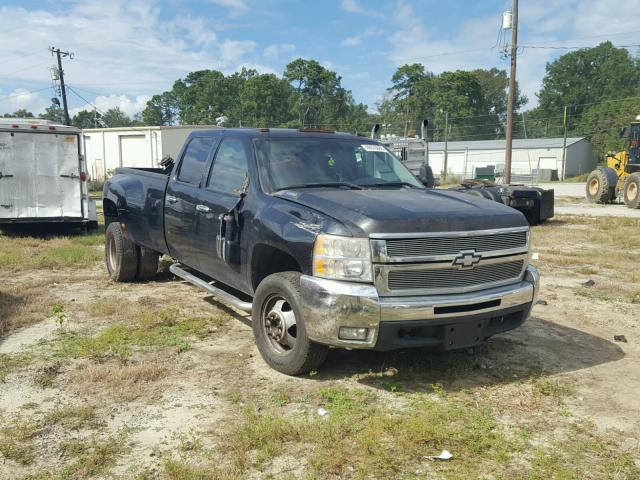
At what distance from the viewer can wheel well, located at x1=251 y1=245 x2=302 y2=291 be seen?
16.0 feet

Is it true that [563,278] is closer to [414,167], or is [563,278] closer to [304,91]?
[414,167]

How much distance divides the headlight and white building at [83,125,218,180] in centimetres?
3463

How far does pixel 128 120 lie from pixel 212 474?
147 m

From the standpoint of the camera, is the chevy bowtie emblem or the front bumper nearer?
the front bumper

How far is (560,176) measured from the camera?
6209 centimetres

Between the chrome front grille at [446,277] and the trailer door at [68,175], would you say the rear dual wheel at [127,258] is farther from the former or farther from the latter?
the trailer door at [68,175]

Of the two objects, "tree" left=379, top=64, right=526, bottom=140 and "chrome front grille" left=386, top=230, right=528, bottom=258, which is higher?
"tree" left=379, top=64, right=526, bottom=140

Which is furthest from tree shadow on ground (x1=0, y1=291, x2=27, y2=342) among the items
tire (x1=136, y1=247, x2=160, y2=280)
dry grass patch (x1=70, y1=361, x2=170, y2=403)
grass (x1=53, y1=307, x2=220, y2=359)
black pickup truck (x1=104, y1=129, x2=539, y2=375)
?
black pickup truck (x1=104, y1=129, x2=539, y2=375)

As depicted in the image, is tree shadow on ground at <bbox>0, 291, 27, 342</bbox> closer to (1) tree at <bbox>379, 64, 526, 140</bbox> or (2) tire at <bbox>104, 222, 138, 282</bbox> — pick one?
(2) tire at <bbox>104, 222, 138, 282</bbox>

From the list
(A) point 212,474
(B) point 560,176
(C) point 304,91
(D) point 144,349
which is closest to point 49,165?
(D) point 144,349

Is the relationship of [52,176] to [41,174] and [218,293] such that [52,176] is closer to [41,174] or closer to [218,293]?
[41,174]

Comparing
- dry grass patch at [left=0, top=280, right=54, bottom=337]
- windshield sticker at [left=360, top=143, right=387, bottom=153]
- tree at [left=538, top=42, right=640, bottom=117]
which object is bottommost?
dry grass patch at [left=0, top=280, right=54, bottom=337]

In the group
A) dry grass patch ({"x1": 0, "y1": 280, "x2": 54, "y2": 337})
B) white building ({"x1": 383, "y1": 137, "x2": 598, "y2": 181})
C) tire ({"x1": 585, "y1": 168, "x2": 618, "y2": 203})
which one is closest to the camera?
dry grass patch ({"x1": 0, "y1": 280, "x2": 54, "y2": 337})

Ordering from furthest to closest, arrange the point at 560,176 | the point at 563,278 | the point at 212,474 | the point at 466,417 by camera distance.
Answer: the point at 560,176 → the point at 563,278 → the point at 466,417 → the point at 212,474
